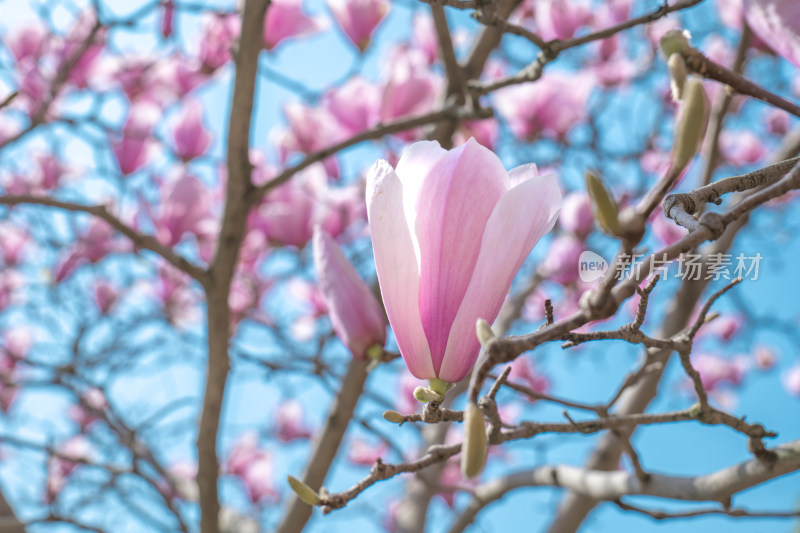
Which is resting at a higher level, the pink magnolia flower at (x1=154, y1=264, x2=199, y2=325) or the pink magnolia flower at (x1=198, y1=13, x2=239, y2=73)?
the pink magnolia flower at (x1=198, y1=13, x2=239, y2=73)

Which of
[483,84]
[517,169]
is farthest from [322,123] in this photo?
[517,169]

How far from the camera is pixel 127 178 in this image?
5.15 ft

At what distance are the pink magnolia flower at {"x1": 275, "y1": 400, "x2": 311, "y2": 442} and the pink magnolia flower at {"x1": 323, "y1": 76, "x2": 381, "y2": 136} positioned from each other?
1366mm

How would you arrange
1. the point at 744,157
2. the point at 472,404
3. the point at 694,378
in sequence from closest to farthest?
the point at 472,404, the point at 694,378, the point at 744,157

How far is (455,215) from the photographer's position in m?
0.45

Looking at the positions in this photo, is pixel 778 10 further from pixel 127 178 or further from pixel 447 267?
pixel 127 178

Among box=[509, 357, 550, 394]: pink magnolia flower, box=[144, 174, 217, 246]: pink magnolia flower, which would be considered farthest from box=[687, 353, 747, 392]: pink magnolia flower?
box=[144, 174, 217, 246]: pink magnolia flower

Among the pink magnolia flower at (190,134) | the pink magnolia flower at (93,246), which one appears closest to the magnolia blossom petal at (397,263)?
the pink magnolia flower at (93,246)

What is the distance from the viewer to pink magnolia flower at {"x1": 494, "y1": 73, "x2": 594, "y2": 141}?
1.75m

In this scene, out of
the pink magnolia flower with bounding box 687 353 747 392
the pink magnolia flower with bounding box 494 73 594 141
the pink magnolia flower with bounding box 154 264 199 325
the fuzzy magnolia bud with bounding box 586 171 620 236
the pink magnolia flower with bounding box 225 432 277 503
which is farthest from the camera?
the pink magnolia flower with bounding box 687 353 747 392

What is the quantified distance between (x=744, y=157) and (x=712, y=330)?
2.05ft

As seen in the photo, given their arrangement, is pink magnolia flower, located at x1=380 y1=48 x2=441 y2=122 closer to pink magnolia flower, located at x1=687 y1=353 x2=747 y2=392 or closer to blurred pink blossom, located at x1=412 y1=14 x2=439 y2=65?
blurred pink blossom, located at x1=412 y1=14 x2=439 y2=65

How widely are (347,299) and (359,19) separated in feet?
3.22

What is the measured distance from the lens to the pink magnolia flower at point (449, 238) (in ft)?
1.43
